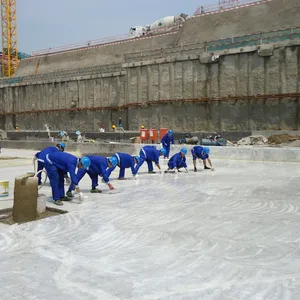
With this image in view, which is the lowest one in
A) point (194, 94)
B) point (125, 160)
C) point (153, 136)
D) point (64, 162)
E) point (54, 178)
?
point (54, 178)

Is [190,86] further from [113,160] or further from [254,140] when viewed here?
[113,160]

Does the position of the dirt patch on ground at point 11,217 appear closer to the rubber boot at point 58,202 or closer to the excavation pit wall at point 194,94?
the rubber boot at point 58,202

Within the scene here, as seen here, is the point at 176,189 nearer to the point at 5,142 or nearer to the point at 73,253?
the point at 73,253

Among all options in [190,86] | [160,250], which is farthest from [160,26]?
[160,250]

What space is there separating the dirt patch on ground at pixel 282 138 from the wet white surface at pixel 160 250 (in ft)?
40.1

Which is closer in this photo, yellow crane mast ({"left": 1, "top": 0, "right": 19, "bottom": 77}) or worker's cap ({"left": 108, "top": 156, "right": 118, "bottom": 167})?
worker's cap ({"left": 108, "top": 156, "right": 118, "bottom": 167})

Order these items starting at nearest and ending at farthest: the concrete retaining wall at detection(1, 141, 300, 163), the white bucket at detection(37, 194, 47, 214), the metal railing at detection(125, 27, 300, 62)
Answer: the white bucket at detection(37, 194, 47, 214), the concrete retaining wall at detection(1, 141, 300, 163), the metal railing at detection(125, 27, 300, 62)

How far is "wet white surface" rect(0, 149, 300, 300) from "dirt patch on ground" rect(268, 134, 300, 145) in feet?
40.1

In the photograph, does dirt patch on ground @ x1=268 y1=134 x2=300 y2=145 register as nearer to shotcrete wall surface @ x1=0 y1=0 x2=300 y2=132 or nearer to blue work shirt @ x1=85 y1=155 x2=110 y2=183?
shotcrete wall surface @ x1=0 y1=0 x2=300 y2=132

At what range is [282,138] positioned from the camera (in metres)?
20.5

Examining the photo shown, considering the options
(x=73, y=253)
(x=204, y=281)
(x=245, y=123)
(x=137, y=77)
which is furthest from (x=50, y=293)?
(x=137, y=77)

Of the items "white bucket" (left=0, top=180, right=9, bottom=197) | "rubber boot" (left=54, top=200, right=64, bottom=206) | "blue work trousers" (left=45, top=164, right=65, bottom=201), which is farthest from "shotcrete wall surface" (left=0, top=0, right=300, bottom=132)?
"white bucket" (left=0, top=180, right=9, bottom=197)

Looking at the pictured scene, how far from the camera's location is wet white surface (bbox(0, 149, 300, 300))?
370 cm

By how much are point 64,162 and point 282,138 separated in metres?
15.9
